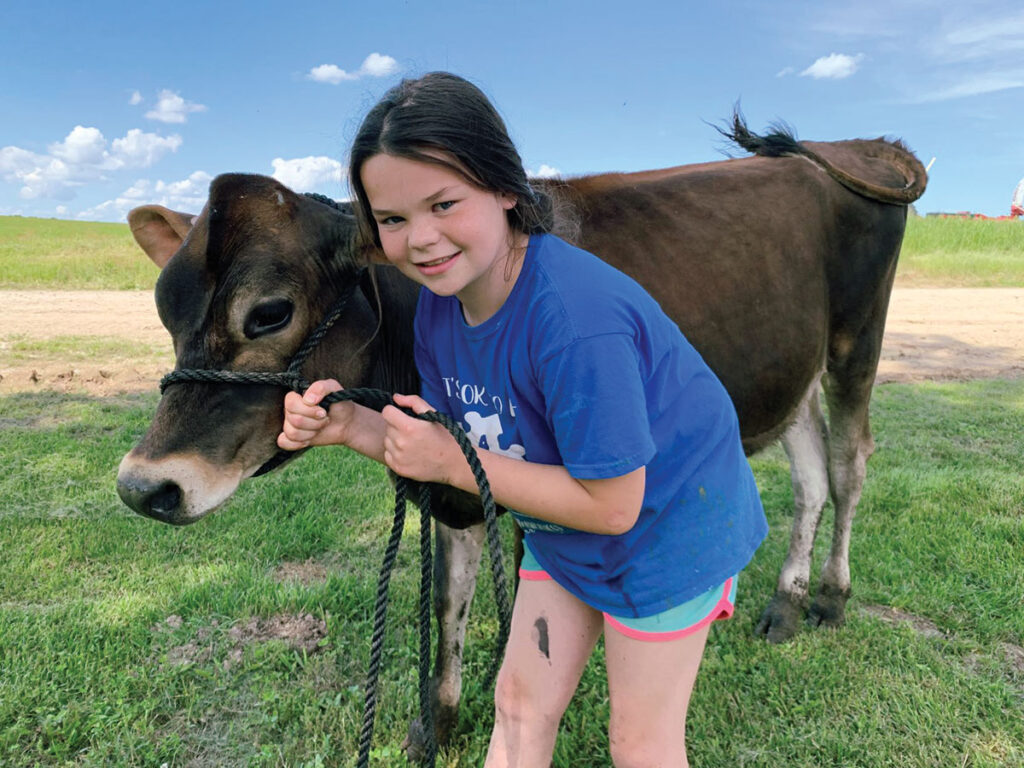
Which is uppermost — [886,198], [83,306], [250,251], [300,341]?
[886,198]

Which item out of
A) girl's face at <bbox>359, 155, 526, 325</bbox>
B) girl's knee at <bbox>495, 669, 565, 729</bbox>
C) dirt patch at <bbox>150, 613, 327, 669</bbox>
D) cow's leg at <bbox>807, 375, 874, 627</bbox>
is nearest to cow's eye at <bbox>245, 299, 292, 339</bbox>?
girl's face at <bbox>359, 155, 526, 325</bbox>

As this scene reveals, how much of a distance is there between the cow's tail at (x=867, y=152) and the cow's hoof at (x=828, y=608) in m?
1.96

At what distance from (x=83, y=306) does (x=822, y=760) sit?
1459cm

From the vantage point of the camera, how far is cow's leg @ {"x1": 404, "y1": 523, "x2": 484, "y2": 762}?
284 centimetres

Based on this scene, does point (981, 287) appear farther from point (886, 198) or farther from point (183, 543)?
point (183, 543)

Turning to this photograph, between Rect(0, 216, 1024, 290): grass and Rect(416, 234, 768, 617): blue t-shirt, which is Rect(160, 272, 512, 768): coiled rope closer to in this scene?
Rect(416, 234, 768, 617): blue t-shirt

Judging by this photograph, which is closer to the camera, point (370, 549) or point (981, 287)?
point (370, 549)

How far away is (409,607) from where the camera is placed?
3.64 m

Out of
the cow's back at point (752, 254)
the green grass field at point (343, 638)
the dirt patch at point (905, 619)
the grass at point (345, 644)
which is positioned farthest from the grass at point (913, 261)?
the dirt patch at point (905, 619)

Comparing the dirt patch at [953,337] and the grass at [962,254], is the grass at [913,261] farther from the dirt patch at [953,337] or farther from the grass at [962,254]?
the dirt patch at [953,337]

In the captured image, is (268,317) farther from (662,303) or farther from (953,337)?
(953,337)

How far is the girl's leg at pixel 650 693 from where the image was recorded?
1729 mm

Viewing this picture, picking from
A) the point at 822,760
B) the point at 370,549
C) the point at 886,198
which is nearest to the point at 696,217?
the point at 886,198

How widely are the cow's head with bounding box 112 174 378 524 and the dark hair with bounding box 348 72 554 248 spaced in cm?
39
